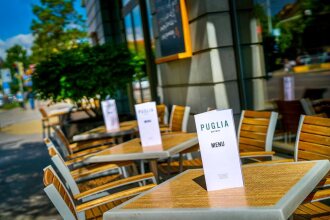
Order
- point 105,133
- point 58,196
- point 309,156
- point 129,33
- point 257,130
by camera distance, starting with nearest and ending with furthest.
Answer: point 58,196
point 309,156
point 257,130
point 105,133
point 129,33

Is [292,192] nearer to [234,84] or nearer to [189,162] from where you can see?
[189,162]

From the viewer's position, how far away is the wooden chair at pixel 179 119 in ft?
20.1

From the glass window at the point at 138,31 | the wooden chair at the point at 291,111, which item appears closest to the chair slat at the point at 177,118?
the wooden chair at the point at 291,111

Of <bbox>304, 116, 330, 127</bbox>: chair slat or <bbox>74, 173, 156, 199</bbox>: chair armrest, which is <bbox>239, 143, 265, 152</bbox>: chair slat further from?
<bbox>74, 173, 156, 199</bbox>: chair armrest

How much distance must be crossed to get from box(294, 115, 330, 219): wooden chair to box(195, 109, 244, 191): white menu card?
640 mm

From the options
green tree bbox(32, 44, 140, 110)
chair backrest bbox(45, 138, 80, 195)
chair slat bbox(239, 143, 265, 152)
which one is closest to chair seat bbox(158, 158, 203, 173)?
chair slat bbox(239, 143, 265, 152)

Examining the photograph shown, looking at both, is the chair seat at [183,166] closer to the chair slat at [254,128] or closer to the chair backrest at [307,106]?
the chair slat at [254,128]

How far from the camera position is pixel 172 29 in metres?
7.37

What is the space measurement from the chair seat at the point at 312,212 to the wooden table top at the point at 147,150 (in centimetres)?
140

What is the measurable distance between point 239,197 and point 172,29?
5.30 meters

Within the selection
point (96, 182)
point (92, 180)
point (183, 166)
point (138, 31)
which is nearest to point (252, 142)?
point (183, 166)

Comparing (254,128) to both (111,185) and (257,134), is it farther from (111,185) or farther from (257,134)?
(111,185)

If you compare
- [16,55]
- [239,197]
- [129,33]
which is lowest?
[239,197]

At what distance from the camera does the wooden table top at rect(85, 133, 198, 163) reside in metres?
4.07
